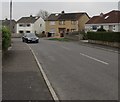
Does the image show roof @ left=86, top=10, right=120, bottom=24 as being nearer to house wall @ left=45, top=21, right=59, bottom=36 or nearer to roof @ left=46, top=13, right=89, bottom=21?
roof @ left=46, top=13, right=89, bottom=21

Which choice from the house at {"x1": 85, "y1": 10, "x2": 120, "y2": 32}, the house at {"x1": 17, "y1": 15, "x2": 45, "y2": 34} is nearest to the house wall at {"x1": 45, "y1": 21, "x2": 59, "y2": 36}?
the house at {"x1": 17, "y1": 15, "x2": 45, "y2": 34}

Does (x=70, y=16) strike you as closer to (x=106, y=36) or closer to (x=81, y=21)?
(x=81, y=21)

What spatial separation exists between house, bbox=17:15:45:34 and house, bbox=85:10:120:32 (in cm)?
3217

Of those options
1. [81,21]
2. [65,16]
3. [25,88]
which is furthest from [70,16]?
[25,88]


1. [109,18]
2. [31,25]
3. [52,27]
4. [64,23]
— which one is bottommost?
[52,27]

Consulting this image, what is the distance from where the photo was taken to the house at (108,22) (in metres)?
65.1

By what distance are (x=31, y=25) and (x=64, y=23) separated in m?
16.6

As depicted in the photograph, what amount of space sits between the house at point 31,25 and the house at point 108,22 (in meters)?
32.2

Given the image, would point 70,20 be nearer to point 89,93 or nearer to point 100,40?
point 100,40

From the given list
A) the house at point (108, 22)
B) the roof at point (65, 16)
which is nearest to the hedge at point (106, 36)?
the house at point (108, 22)

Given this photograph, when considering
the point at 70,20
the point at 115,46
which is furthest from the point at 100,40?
the point at 70,20

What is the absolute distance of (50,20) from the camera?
9669cm

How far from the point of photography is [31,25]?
104188mm

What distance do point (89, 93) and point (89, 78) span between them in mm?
2565
